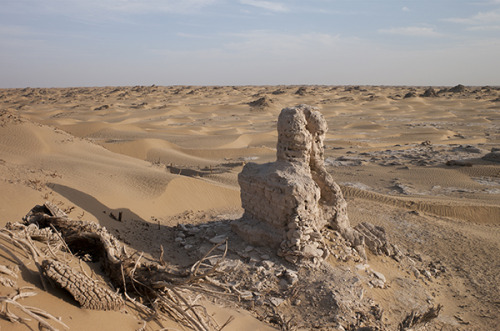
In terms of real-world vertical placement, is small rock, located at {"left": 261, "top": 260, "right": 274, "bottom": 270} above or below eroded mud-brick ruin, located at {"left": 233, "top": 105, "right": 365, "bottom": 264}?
below

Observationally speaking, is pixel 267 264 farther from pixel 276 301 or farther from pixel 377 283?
pixel 377 283

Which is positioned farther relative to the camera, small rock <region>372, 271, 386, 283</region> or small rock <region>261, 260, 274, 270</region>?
small rock <region>372, 271, 386, 283</region>

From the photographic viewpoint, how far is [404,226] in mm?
8484

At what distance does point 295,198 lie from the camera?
556cm

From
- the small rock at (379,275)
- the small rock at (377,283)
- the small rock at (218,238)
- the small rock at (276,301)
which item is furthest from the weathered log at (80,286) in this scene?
the small rock at (379,275)

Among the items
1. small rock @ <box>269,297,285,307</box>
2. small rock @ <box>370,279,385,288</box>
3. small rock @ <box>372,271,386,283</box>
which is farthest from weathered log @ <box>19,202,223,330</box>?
small rock @ <box>372,271,386,283</box>

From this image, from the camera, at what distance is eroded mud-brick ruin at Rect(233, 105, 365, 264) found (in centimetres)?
559

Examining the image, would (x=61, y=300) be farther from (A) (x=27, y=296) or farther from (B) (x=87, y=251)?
(B) (x=87, y=251)

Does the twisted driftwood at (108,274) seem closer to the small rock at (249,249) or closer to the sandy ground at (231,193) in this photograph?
the sandy ground at (231,193)

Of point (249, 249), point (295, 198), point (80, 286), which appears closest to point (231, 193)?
point (249, 249)

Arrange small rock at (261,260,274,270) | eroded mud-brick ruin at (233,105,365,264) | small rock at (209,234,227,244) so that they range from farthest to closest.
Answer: small rock at (209,234,227,244) < eroded mud-brick ruin at (233,105,365,264) < small rock at (261,260,274,270)

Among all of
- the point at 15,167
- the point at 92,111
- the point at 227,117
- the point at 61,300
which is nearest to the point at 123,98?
the point at 92,111

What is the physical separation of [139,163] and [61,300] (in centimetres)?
935

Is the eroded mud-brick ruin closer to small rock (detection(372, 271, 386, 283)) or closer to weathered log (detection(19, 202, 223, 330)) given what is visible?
small rock (detection(372, 271, 386, 283))
